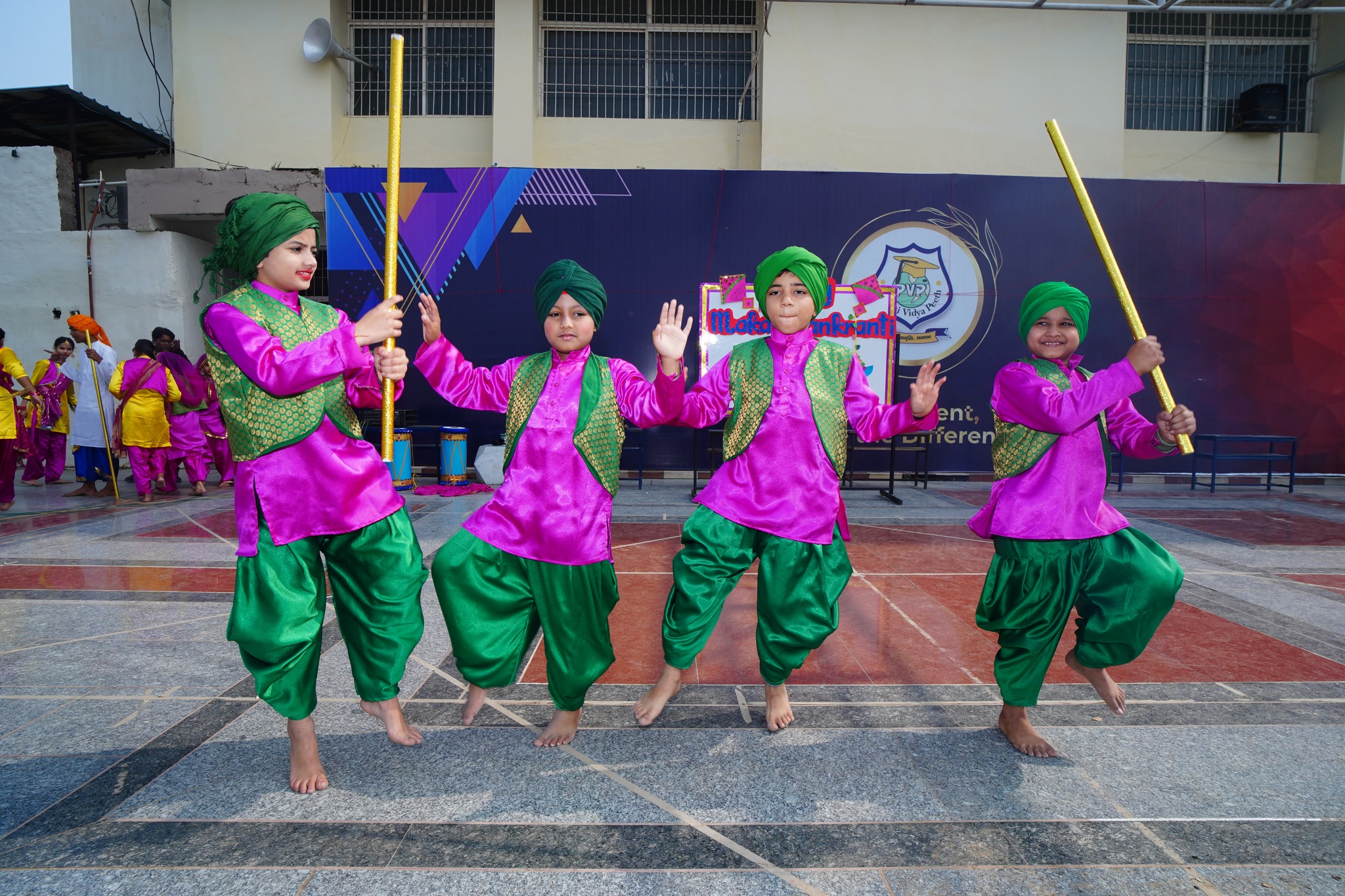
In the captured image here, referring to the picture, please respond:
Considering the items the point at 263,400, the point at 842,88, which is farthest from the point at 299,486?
the point at 842,88

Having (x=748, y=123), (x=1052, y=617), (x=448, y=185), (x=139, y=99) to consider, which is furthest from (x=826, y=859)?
(x=139, y=99)

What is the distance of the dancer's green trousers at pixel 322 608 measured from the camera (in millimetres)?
2281

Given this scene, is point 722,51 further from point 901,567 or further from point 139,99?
point 901,567

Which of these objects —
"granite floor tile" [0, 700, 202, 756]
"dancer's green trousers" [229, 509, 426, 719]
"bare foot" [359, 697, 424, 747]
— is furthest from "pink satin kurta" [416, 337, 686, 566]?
"granite floor tile" [0, 700, 202, 756]

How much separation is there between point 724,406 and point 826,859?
1486 mm

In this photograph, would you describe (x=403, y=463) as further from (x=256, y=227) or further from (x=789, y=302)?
(x=789, y=302)

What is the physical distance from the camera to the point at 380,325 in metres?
2.33

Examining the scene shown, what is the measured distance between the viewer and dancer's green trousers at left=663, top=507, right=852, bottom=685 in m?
2.73

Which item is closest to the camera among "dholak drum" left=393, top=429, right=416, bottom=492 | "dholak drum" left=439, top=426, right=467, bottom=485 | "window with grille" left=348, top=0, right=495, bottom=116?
"dholak drum" left=393, top=429, right=416, bottom=492

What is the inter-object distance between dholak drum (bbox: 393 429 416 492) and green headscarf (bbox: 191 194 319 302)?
629 cm

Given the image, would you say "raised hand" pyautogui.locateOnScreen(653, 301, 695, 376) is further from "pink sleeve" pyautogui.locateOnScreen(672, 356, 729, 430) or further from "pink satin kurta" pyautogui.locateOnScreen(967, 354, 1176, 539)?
"pink satin kurta" pyautogui.locateOnScreen(967, 354, 1176, 539)

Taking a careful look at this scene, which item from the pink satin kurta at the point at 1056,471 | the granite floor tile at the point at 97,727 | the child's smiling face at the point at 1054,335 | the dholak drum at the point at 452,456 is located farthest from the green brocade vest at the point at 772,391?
the dholak drum at the point at 452,456

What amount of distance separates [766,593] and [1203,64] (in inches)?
520

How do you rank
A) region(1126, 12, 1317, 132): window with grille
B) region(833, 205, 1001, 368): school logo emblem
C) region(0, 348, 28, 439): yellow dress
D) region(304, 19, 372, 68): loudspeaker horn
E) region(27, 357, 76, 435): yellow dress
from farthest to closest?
region(1126, 12, 1317, 132): window with grille
region(304, 19, 372, 68): loudspeaker horn
region(833, 205, 1001, 368): school logo emblem
region(27, 357, 76, 435): yellow dress
region(0, 348, 28, 439): yellow dress
